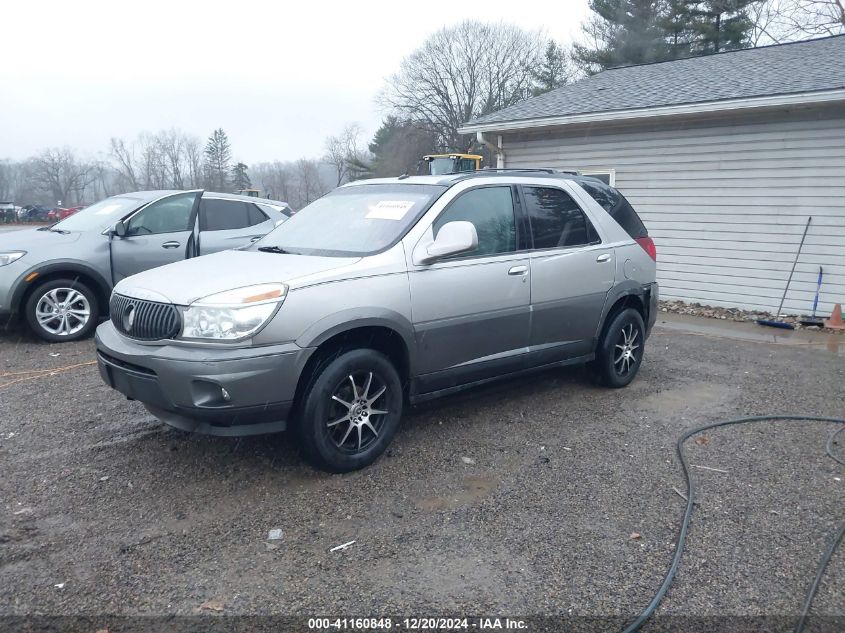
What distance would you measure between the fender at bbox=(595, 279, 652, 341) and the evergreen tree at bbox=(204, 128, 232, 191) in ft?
149

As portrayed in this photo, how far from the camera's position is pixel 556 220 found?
5.07 m

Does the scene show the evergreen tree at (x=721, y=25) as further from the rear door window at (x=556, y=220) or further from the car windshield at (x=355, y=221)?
the car windshield at (x=355, y=221)

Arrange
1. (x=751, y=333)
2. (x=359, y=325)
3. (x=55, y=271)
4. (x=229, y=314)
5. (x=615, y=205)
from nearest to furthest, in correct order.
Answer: (x=229, y=314)
(x=359, y=325)
(x=615, y=205)
(x=55, y=271)
(x=751, y=333)

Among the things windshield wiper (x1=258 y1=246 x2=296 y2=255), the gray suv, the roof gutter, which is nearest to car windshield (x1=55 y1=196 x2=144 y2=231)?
the gray suv

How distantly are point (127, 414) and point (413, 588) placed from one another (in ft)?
10.0

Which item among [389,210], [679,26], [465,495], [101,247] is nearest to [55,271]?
[101,247]

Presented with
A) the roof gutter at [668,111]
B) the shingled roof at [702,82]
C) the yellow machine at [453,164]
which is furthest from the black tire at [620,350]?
the yellow machine at [453,164]

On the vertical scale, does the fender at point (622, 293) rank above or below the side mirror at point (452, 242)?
below

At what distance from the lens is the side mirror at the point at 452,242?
4062 mm

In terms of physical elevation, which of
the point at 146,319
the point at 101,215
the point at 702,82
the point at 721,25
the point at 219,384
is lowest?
the point at 219,384

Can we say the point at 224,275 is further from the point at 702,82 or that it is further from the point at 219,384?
the point at 702,82

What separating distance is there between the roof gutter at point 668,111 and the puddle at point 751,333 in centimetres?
304

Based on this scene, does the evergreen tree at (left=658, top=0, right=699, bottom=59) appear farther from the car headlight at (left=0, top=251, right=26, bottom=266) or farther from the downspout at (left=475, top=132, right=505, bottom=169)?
the car headlight at (left=0, top=251, right=26, bottom=266)

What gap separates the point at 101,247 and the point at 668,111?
8.09 meters
